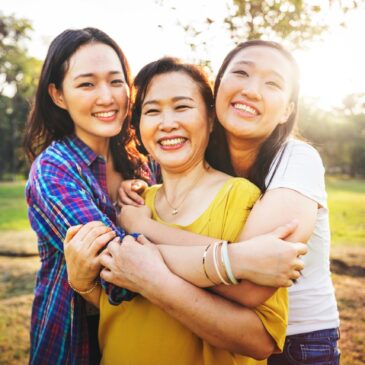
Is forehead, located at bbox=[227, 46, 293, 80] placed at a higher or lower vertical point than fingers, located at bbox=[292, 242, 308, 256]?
higher

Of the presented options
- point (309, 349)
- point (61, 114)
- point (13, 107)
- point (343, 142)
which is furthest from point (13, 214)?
point (343, 142)

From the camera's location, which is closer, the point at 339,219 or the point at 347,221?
the point at 347,221

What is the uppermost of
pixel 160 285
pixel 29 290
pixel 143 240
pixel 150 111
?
pixel 150 111

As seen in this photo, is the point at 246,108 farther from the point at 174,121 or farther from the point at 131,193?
the point at 131,193

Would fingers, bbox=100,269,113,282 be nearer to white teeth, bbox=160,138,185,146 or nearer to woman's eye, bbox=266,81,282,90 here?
white teeth, bbox=160,138,185,146

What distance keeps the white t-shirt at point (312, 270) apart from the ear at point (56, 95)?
4.98ft

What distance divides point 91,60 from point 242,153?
1.12 m

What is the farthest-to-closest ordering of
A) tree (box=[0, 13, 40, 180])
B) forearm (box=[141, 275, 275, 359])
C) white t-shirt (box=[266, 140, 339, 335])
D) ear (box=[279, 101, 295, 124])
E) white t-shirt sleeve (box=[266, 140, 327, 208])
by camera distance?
1. tree (box=[0, 13, 40, 180])
2. ear (box=[279, 101, 295, 124])
3. white t-shirt (box=[266, 140, 339, 335])
4. white t-shirt sleeve (box=[266, 140, 327, 208])
5. forearm (box=[141, 275, 275, 359])

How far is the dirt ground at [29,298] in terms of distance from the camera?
4809mm

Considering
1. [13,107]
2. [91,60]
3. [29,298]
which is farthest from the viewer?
[13,107]

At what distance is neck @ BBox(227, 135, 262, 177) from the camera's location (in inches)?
104

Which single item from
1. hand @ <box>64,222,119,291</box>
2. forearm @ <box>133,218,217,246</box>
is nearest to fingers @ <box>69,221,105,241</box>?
hand @ <box>64,222,119,291</box>

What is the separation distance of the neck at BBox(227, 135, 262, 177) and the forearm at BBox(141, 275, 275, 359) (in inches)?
37.7

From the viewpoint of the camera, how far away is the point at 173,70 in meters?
2.48
